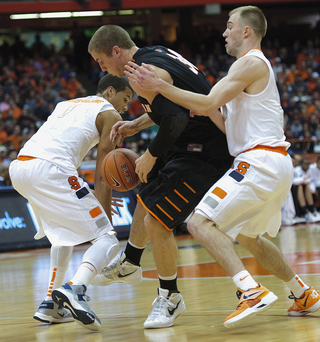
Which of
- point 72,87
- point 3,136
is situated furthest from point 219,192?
point 72,87

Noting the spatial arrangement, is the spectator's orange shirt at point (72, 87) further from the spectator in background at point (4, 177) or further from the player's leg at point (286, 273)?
the player's leg at point (286, 273)

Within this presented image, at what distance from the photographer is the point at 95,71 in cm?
2006

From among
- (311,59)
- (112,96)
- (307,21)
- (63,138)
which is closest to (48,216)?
(63,138)

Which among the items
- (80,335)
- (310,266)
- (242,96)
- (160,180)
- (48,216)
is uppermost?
(242,96)

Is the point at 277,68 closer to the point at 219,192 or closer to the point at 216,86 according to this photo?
the point at 216,86

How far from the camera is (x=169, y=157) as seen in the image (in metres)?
4.03

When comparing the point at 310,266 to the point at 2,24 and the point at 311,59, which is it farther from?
the point at 2,24

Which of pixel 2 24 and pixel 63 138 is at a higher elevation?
pixel 2 24

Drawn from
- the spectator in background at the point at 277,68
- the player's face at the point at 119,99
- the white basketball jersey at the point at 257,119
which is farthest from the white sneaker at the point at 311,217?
the white basketball jersey at the point at 257,119

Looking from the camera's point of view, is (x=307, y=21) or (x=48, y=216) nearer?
(x=48, y=216)

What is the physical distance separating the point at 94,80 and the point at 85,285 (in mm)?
17068

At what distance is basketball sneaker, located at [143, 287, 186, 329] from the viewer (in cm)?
362

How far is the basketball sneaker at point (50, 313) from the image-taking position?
3.98 meters

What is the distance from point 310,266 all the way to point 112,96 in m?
3.01
